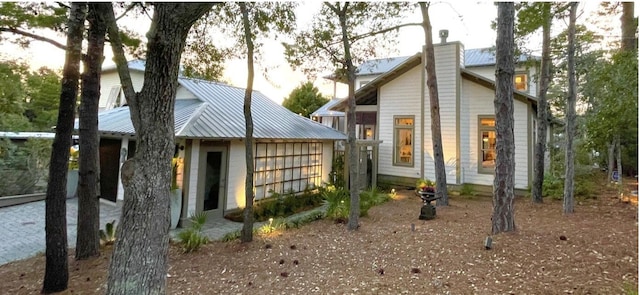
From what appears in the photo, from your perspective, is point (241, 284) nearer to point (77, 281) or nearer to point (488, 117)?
point (77, 281)

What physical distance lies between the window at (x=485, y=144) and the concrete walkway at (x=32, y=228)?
6264mm

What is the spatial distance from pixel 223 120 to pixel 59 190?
4752 mm

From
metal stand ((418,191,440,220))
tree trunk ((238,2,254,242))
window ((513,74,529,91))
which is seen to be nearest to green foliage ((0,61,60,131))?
tree trunk ((238,2,254,242))

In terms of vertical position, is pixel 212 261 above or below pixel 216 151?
below

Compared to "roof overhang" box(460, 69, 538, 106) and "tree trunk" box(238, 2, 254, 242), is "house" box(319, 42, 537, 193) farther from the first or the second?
"tree trunk" box(238, 2, 254, 242)

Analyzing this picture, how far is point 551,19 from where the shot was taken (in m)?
8.36

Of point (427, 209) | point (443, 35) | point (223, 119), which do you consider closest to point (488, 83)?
point (443, 35)

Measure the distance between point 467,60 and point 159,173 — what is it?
25.2m

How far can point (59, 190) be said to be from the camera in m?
3.99

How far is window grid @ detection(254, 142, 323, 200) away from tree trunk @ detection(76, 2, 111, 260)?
4.29m

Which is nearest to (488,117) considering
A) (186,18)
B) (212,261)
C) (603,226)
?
(603,226)

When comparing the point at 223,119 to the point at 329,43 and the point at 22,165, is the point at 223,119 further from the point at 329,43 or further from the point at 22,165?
the point at 22,165

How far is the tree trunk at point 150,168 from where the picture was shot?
2.74 metres

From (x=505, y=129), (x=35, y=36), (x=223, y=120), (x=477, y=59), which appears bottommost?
(x=505, y=129)
